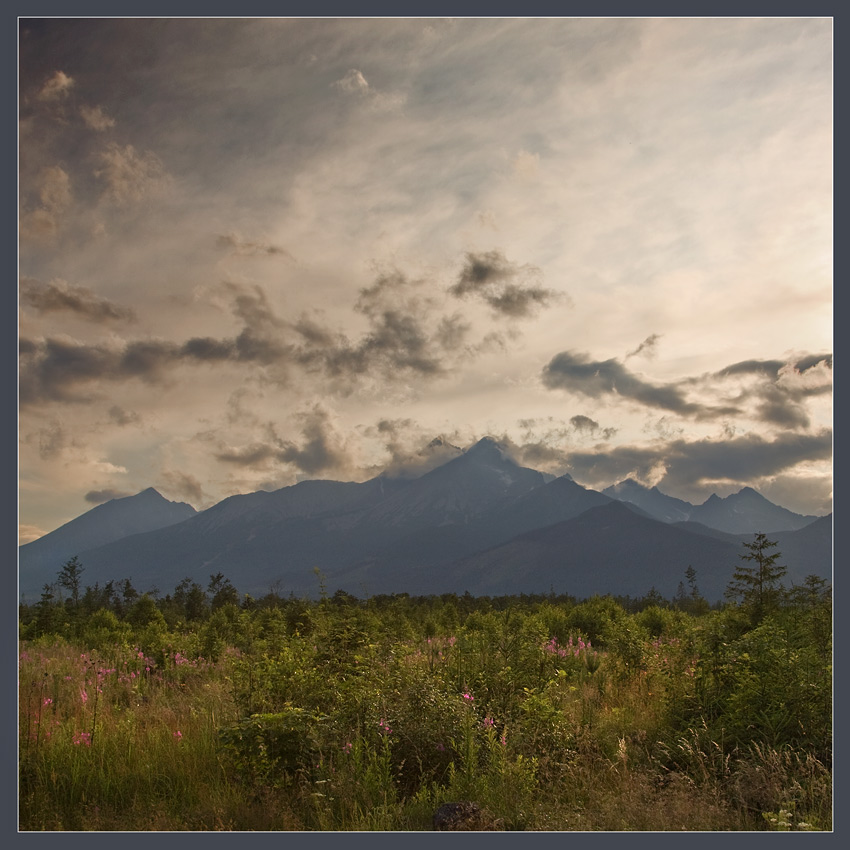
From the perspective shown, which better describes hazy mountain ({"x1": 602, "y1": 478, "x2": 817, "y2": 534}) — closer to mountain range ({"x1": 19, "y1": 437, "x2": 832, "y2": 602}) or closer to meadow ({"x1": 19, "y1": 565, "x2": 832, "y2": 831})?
mountain range ({"x1": 19, "y1": 437, "x2": 832, "y2": 602})

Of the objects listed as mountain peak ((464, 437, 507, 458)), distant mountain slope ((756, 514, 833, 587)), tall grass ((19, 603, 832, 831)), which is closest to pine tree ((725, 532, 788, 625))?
distant mountain slope ((756, 514, 833, 587))

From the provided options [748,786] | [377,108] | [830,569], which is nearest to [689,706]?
[748,786]

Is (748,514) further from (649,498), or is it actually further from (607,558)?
(607,558)

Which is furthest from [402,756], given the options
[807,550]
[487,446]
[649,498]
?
[487,446]

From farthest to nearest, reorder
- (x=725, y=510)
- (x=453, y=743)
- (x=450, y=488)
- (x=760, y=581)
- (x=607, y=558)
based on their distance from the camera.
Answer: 1. (x=607, y=558)
2. (x=450, y=488)
3. (x=725, y=510)
4. (x=760, y=581)
5. (x=453, y=743)

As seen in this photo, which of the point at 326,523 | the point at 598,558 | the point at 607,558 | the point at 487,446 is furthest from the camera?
the point at 607,558

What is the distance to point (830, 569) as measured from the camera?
7008 mm

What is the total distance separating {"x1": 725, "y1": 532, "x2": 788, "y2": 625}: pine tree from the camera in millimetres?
7664

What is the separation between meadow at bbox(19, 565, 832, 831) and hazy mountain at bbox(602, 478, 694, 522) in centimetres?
232

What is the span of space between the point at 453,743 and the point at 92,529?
740cm

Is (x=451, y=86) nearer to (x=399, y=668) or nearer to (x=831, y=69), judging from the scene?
(x=831, y=69)

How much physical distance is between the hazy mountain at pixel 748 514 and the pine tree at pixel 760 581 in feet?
2.75

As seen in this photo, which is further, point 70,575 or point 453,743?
point 70,575

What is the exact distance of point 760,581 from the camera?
7.74 m
